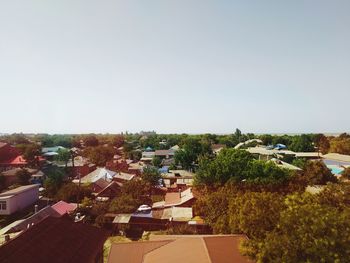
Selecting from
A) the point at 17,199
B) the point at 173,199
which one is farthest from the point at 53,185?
the point at 173,199

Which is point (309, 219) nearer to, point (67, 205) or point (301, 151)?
point (67, 205)

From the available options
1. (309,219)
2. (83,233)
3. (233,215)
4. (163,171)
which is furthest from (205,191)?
(163,171)

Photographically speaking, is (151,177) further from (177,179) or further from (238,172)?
(238,172)

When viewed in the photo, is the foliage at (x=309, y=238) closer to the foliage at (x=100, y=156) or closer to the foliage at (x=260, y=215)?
the foliage at (x=260, y=215)

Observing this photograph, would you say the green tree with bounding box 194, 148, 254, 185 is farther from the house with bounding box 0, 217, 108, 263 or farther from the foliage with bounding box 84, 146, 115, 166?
the foliage with bounding box 84, 146, 115, 166

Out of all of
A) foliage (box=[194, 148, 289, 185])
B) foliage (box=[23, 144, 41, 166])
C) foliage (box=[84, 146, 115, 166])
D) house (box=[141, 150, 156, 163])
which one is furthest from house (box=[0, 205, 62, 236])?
house (box=[141, 150, 156, 163])

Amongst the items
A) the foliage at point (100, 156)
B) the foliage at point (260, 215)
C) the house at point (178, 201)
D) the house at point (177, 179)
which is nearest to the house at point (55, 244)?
the foliage at point (260, 215)
